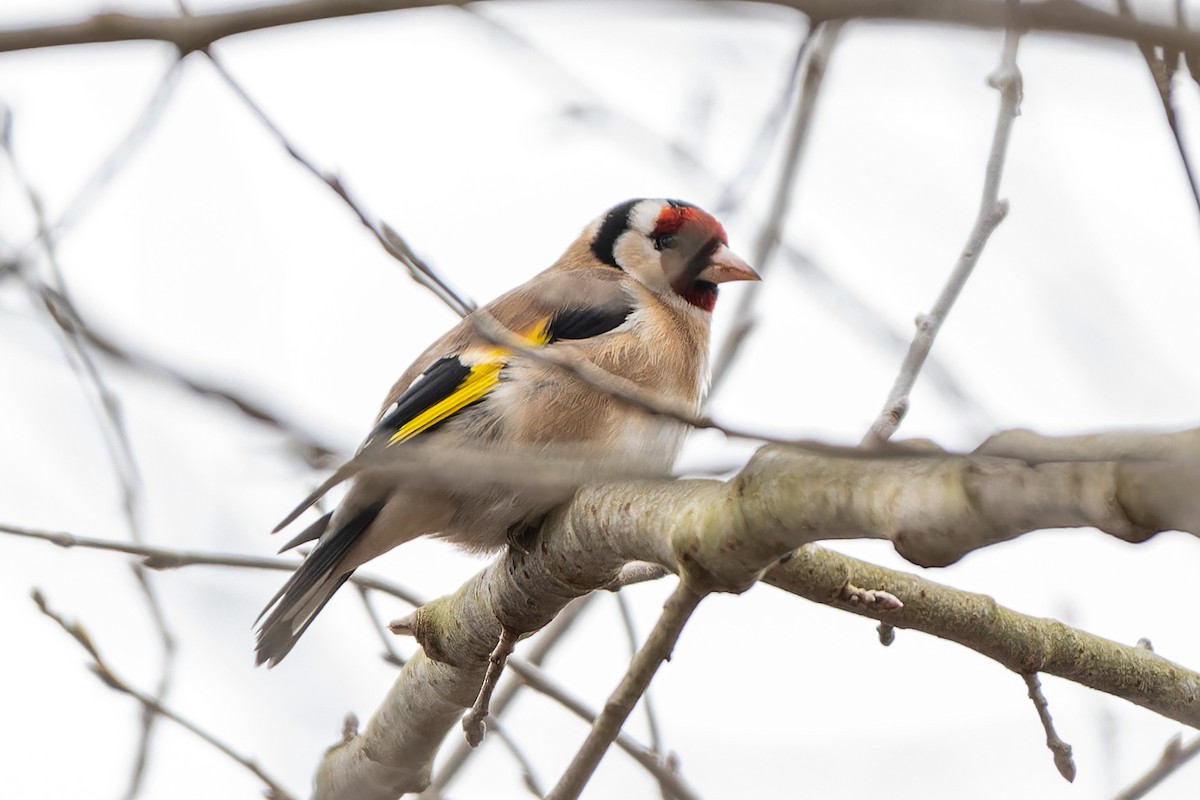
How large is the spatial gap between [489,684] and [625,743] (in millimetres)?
466

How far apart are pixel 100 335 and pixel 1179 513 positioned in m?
1.34

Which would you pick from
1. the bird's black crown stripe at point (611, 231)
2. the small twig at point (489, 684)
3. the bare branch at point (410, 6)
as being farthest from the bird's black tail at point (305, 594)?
the bare branch at point (410, 6)

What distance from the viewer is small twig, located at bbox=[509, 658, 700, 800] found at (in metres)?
3.31

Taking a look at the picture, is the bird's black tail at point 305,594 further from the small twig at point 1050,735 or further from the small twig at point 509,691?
the small twig at point 1050,735

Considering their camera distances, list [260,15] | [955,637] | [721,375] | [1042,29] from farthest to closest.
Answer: [721,375] < [955,637] < [260,15] < [1042,29]

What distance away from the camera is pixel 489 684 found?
348 cm

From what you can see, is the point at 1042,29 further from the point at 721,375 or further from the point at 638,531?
the point at 721,375

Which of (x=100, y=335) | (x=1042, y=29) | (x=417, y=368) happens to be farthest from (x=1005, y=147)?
(x=417, y=368)

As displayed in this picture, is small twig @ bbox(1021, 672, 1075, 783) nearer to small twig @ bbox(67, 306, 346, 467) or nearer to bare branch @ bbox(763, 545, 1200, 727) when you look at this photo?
bare branch @ bbox(763, 545, 1200, 727)

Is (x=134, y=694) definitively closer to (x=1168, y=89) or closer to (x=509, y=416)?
(x=509, y=416)

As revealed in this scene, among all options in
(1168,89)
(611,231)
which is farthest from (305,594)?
(1168,89)

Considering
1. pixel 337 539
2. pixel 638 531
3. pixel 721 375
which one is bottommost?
pixel 638 531

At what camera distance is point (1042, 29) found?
1374mm

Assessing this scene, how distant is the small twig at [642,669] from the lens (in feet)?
8.38
